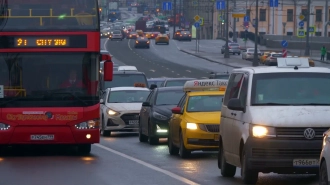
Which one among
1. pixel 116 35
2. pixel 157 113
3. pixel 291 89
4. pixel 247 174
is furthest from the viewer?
pixel 116 35

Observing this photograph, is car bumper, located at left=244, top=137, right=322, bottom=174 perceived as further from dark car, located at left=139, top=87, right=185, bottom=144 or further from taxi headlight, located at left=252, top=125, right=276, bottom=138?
dark car, located at left=139, top=87, right=185, bottom=144

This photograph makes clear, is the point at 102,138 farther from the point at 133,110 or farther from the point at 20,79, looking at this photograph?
the point at 20,79

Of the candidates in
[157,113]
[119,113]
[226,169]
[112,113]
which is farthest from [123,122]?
[226,169]

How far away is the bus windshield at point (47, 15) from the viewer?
693 inches

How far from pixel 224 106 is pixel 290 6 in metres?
114

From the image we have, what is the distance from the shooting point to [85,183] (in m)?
13.1

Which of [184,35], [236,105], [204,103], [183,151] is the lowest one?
[184,35]

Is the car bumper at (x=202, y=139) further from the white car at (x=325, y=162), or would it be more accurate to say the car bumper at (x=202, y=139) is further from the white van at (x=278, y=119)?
the white car at (x=325, y=162)

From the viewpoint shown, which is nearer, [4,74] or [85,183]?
[85,183]

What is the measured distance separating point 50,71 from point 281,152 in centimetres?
712

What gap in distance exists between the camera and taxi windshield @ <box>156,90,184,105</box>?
74.3 feet

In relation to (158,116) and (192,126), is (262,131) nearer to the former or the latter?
(192,126)

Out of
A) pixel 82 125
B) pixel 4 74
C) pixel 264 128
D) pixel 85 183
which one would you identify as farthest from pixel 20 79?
pixel 264 128

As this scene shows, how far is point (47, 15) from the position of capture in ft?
58.1
